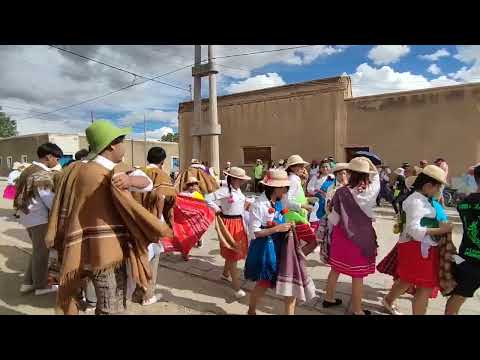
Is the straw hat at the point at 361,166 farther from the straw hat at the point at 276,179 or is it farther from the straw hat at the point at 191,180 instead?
the straw hat at the point at 191,180

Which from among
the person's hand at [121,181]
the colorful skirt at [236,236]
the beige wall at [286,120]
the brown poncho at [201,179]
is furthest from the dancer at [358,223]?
the beige wall at [286,120]

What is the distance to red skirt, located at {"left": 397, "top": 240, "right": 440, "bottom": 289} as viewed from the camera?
2.65 metres

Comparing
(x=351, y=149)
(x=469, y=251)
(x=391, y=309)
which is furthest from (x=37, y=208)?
(x=351, y=149)

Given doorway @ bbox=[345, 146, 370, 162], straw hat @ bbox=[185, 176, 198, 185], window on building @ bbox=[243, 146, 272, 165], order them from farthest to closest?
window on building @ bbox=[243, 146, 272, 165] < doorway @ bbox=[345, 146, 370, 162] < straw hat @ bbox=[185, 176, 198, 185]

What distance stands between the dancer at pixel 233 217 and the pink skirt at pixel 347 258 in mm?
1103

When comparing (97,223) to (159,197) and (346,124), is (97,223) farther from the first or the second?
(346,124)

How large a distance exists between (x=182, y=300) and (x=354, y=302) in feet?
6.23

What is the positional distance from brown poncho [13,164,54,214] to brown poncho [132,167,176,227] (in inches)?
55.1

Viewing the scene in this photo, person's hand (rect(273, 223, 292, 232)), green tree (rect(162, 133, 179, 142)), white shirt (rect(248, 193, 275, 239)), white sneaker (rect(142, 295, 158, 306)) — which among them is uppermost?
green tree (rect(162, 133, 179, 142))

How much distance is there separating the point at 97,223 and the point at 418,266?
2698mm

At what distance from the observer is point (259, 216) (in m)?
2.69

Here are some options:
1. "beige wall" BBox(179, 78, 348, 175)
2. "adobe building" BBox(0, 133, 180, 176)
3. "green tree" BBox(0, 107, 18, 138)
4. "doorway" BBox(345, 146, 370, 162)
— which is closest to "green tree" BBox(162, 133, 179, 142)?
"green tree" BBox(0, 107, 18, 138)

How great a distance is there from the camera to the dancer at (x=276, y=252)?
263cm

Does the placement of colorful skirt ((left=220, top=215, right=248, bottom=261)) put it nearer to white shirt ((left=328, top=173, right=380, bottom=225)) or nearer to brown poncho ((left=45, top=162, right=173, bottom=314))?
white shirt ((left=328, top=173, right=380, bottom=225))
